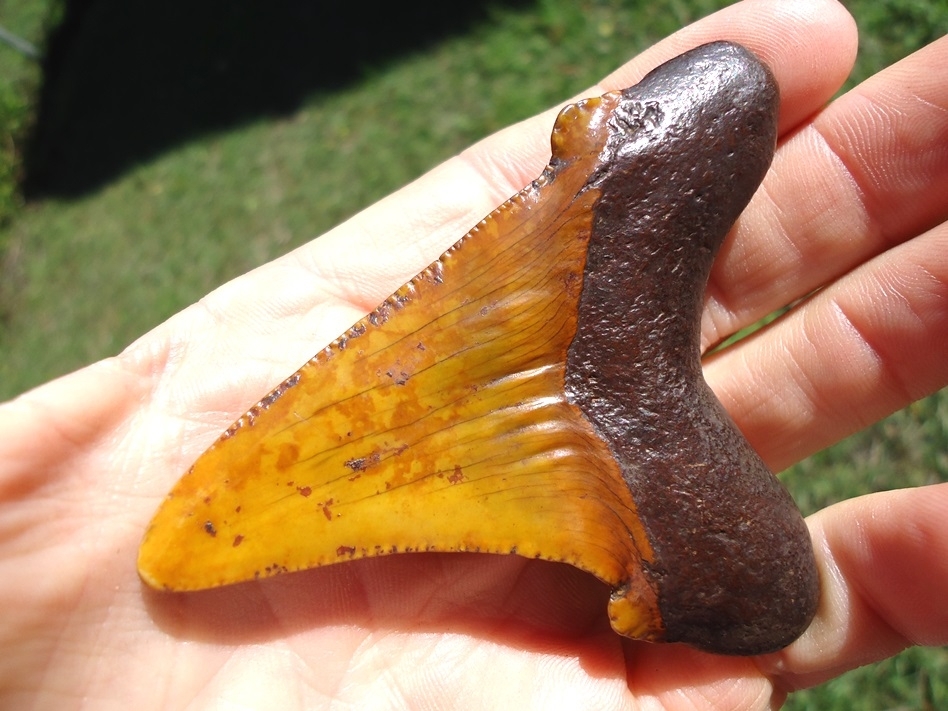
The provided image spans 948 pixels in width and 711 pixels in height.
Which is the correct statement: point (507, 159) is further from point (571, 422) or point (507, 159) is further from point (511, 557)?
point (511, 557)

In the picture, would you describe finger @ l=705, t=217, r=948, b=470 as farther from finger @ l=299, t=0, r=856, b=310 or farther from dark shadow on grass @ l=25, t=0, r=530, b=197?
dark shadow on grass @ l=25, t=0, r=530, b=197

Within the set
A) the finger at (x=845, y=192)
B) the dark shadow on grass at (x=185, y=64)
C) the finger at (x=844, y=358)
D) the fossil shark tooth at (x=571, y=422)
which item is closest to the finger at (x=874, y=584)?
the fossil shark tooth at (x=571, y=422)

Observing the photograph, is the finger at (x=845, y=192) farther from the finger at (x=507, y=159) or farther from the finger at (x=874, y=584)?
the finger at (x=874, y=584)

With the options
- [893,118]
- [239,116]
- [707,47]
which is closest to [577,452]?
[707,47]

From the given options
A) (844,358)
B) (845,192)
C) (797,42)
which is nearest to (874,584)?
(844,358)

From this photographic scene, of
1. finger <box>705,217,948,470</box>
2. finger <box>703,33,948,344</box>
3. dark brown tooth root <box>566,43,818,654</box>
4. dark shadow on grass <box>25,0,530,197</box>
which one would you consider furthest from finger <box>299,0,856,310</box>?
dark shadow on grass <box>25,0,530,197</box>

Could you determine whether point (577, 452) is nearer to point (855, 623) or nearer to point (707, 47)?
point (855, 623)

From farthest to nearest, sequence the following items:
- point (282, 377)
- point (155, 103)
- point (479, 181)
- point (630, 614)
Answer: point (155, 103)
point (479, 181)
point (282, 377)
point (630, 614)
